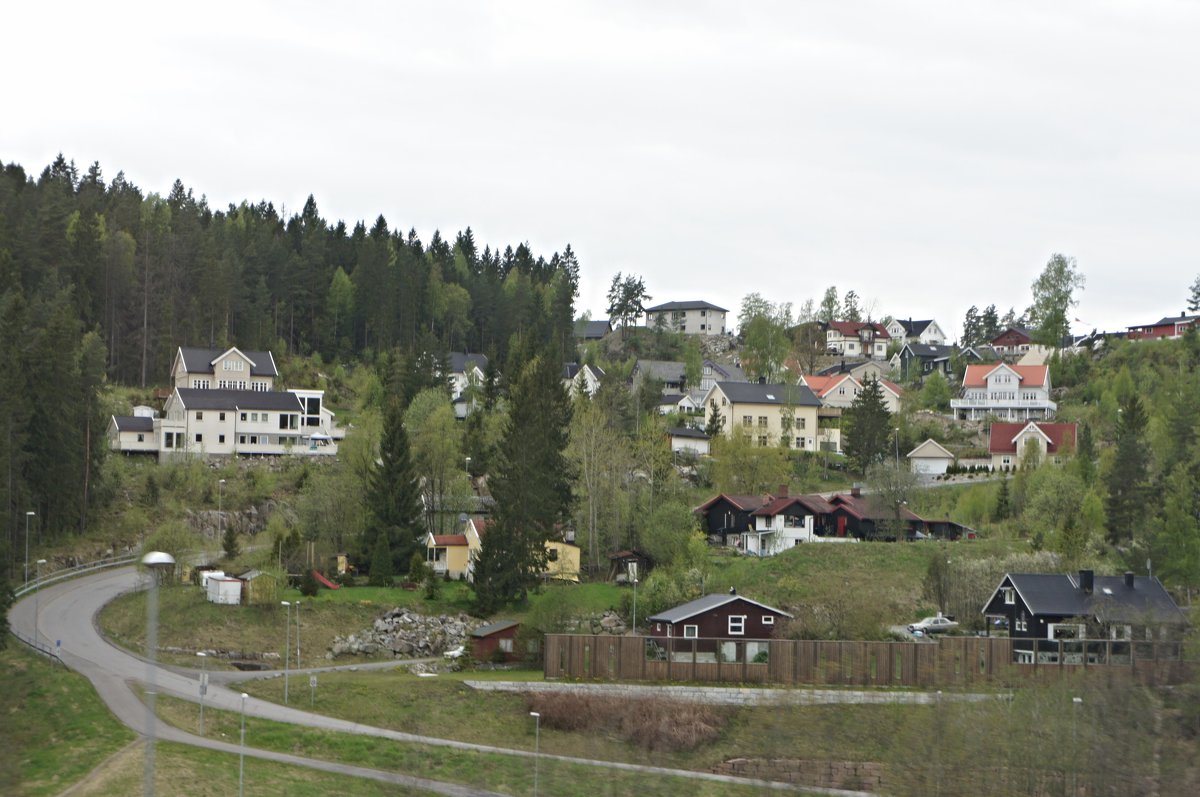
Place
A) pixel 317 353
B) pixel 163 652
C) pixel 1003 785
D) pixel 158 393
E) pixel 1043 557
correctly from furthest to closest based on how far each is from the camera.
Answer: pixel 317 353 → pixel 158 393 → pixel 1043 557 → pixel 163 652 → pixel 1003 785

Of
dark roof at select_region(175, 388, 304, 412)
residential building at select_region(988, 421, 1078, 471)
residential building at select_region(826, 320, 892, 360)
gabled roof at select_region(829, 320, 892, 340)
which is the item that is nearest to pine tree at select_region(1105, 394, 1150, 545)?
residential building at select_region(988, 421, 1078, 471)

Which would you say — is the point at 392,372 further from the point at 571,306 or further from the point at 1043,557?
the point at 1043,557

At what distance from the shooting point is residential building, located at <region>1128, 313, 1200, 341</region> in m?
116

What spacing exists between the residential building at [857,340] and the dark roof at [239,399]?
62.7 metres

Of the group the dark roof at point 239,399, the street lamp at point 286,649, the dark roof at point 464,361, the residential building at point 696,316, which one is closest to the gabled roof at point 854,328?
the residential building at point 696,316

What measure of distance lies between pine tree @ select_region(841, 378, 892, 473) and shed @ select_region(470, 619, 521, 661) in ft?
122

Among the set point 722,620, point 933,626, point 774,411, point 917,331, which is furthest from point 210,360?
point 917,331

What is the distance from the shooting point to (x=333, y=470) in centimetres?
6900

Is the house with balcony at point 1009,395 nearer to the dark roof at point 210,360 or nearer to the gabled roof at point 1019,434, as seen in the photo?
the gabled roof at point 1019,434

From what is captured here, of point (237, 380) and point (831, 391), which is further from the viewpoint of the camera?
point (831, 391)

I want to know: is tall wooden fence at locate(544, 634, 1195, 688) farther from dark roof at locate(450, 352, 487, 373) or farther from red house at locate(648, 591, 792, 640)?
dark roof at locate(450, 352, 487, 373)

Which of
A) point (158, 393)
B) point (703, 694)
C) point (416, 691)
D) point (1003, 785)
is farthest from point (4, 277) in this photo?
point (1003, 785)

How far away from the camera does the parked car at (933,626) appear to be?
169ft

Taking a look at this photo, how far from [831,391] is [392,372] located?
33791 mm
